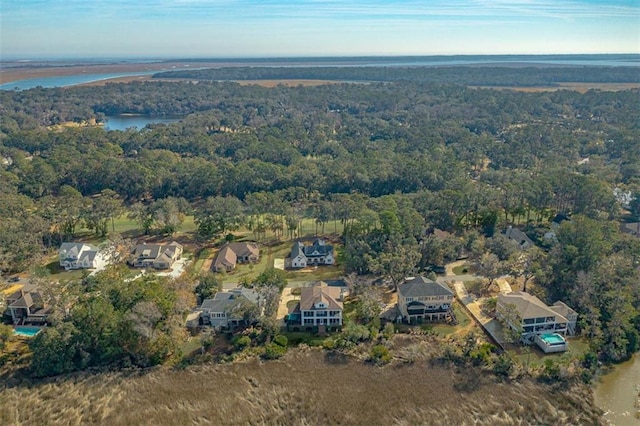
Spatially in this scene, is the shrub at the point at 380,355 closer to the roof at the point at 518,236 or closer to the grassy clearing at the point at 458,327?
the grassy clearing at the point at 458,327

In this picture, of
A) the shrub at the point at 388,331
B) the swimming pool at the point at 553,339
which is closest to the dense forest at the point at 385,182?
the swimming pool at the point at 553,339

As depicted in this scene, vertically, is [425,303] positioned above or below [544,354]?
above

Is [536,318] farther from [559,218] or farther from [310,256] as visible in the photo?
[559,218]

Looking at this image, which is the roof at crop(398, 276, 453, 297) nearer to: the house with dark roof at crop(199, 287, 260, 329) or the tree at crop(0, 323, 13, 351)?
the house with dark roof at crop(199, 287, 260, 329)

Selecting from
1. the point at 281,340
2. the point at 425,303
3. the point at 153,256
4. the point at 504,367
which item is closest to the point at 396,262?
the point at 425,303

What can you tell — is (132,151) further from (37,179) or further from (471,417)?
(471,417)

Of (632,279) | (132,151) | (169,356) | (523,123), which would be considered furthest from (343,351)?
(523,123)
